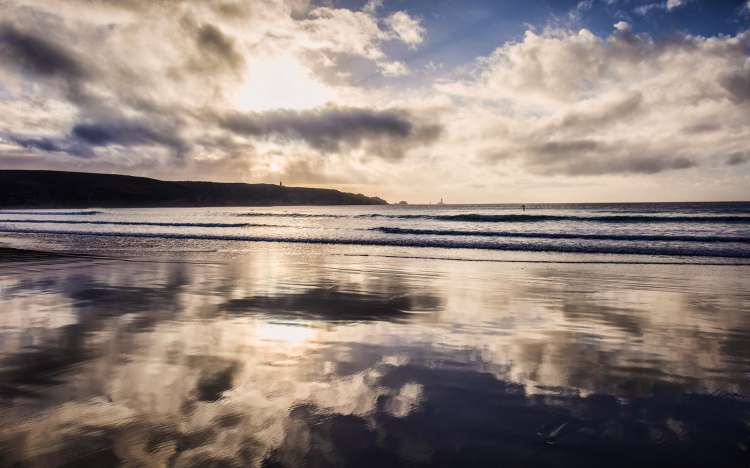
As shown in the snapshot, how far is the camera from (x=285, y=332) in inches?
240

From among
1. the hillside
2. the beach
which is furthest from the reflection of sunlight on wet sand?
the hillside

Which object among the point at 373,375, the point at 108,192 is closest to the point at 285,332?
the point at 373,375

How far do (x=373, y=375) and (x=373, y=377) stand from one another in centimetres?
6

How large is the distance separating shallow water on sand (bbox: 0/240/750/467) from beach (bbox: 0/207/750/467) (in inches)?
0.9

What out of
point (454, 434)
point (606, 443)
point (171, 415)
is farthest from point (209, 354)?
point (606, 443)

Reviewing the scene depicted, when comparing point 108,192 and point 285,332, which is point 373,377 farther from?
point 108,192

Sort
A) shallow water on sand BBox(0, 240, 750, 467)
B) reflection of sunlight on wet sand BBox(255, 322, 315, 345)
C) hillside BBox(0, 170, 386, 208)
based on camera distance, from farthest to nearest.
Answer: hillside BBox(0, 170, 386, 208) → reflection of sunlight on wet sand BBox(255, 322, 315, 345) → shallow water on sand BBox(0, 240, 750, 467)

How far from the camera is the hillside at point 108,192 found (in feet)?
467

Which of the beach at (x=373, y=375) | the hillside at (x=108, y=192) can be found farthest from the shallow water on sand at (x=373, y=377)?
the hillside at (x=108, y=192)

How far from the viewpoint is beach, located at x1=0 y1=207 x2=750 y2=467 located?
9.68ft

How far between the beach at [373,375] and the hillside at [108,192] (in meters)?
169

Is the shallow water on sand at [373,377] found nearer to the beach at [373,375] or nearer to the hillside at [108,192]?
the beach at [373,375]

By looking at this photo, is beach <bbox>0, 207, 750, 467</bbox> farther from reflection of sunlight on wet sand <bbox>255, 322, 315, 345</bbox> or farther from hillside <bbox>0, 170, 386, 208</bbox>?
hillside <bbox>0, 170, 386, 208</bbox>

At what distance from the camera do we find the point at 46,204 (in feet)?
467
